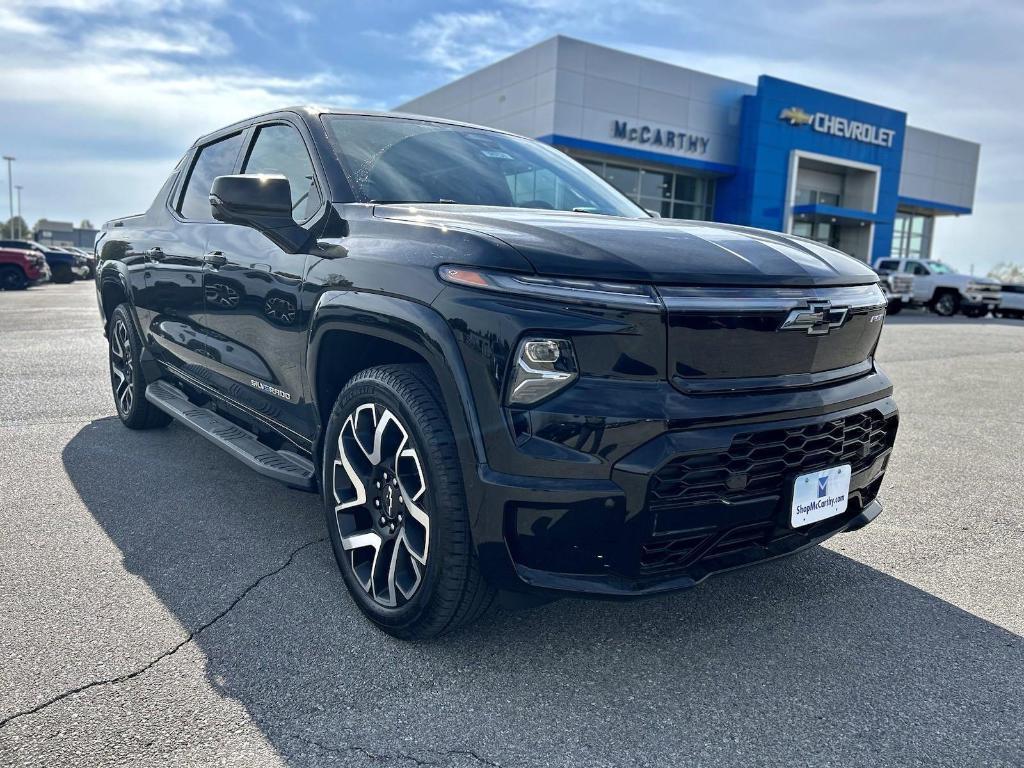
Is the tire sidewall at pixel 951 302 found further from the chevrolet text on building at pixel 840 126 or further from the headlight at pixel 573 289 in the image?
the headlight at pixel 573 289

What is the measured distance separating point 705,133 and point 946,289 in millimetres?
10376

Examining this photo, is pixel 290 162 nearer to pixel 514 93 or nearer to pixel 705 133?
pixel 514 93

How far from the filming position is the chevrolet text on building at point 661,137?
1103 inches

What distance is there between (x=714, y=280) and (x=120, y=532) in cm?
279

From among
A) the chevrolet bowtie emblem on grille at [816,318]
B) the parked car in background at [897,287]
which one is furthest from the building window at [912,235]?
the chevrolet bowtie emblem on grille at [816,318]

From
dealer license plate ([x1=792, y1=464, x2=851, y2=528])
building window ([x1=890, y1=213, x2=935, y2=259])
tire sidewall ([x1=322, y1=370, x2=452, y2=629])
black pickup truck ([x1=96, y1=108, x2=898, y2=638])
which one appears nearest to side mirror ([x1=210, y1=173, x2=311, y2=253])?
black pickup truck ([x1=96, y1=108, x2=898, y2=638])

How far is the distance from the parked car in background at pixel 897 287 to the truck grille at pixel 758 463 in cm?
2445

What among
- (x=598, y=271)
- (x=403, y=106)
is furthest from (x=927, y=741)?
(x=403, y=106)

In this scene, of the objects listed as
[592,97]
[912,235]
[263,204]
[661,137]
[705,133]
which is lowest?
A: [263,204]

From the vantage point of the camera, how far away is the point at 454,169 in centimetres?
332

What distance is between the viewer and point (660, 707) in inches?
88.7

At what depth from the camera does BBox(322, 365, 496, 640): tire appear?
89.7 inches

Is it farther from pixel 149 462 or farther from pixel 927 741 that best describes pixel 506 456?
pixel 149 462

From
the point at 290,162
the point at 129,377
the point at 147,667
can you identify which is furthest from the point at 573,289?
the point at 129,377
